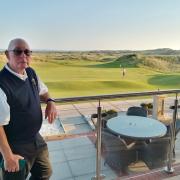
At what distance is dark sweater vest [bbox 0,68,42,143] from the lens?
1.74 m

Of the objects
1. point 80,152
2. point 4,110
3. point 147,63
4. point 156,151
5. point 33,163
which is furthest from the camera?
point 147,63

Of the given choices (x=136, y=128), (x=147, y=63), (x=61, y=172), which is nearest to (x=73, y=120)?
(x=61, y=172)

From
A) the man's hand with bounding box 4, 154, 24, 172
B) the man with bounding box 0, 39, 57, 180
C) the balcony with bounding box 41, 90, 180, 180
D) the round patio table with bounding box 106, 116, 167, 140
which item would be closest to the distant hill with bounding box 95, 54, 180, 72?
the balcony with bounding box 41, 90, 180, 180

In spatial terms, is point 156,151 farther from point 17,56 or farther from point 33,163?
point 17,56

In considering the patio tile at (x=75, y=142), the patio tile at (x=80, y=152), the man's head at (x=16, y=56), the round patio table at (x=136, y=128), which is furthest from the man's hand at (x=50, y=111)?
the patio tile at (x=75, y=142)

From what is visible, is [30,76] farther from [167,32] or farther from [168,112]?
[167,32]

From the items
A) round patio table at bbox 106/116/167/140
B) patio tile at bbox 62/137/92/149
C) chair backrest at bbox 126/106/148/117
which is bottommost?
patio tile at bbox 62/137/92/149

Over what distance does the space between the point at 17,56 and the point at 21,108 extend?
0.39m

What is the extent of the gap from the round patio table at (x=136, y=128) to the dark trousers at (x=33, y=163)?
2.28 metres

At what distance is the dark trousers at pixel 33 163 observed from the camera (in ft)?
5.97

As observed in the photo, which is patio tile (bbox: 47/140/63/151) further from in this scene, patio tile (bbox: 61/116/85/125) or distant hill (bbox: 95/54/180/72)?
distant hill (bbox: 95/54/180/72)

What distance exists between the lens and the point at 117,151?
395 centimetres

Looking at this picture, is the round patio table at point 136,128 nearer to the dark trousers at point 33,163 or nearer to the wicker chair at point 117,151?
the wicker chair at point 117,151

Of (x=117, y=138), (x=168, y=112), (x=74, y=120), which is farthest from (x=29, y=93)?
(x=168, y=112)
